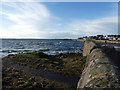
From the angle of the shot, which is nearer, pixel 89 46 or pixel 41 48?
pixel 89 46

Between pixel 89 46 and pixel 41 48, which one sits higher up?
pixel 89 46

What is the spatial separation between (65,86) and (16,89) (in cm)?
293

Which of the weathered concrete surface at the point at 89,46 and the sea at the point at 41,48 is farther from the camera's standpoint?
the sea at the point at 41,48

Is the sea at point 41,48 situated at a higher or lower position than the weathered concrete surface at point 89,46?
lower

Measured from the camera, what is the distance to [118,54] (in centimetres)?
585

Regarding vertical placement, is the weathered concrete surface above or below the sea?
above

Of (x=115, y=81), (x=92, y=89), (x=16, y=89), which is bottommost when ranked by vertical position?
(x=16, y=89)

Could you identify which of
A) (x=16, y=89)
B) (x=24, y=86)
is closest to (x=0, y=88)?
(x=16, y=89)

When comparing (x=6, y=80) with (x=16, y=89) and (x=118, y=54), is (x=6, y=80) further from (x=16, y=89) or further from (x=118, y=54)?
(x=118, y=54)

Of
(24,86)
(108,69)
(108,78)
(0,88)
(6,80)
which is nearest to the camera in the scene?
(108,78)

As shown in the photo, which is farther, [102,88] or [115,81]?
[115,81]

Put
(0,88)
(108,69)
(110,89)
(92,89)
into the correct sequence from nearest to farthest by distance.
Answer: (110,89) → (92,89) → (108,69) → (0,88)

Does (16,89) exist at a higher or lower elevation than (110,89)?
lower

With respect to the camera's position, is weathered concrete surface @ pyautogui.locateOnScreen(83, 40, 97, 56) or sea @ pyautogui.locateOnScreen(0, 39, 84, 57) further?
sea @ pyautogui.locateOnScreen(0, 39, 84, 57)
